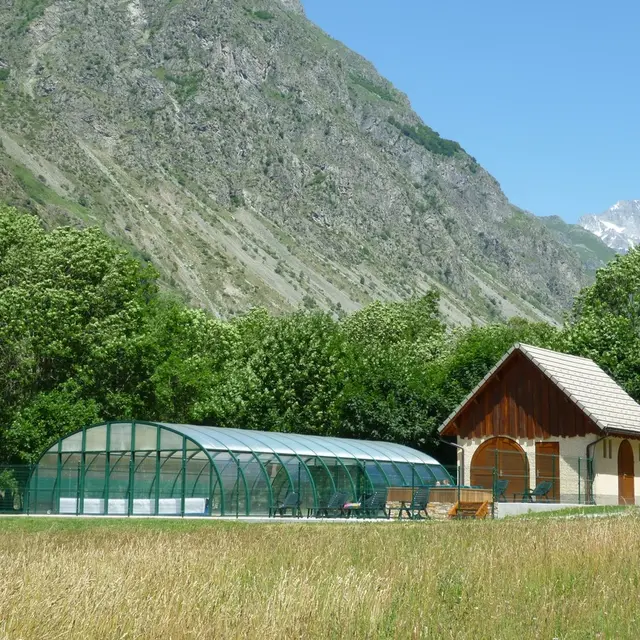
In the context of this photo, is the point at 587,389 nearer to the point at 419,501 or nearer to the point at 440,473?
the point at 440,473

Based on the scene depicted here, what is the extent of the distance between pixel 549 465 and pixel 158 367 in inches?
856

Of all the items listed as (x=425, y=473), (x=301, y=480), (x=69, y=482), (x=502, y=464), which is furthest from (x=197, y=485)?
(x=502, y=464)

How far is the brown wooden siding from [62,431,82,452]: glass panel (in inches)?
633

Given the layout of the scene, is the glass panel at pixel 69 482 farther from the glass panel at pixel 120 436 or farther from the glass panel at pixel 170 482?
the glass panel at pixel 170 482

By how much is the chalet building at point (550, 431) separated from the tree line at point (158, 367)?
6.44 m

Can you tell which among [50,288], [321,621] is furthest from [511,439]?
[321,621]

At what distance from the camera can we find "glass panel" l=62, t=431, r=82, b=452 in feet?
125

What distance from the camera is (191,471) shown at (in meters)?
35.0

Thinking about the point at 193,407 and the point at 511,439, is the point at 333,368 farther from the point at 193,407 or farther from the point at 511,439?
the point at 511,439

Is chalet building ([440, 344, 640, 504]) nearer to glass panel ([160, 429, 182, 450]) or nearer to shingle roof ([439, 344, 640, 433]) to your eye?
shingle roof ([439, 344, 640, 433])

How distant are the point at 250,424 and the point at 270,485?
1745cm

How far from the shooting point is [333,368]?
53156 mm

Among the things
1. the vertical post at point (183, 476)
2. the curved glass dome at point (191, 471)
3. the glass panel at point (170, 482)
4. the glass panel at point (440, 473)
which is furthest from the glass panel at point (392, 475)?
the vertical post at point (183, 476)

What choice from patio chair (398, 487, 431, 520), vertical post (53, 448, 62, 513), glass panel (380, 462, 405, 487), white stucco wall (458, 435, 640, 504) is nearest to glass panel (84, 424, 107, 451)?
vertical post (53, 448, 62, 513)
